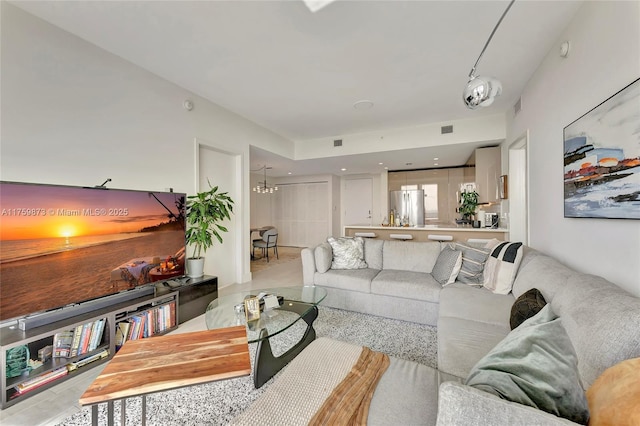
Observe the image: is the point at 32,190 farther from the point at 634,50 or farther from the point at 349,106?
the point at 634,50

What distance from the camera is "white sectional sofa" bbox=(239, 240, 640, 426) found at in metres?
0.66

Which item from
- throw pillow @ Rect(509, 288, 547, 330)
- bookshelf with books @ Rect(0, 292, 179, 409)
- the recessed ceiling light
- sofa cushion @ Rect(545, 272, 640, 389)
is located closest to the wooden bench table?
bookshelf with books @ Rect(0, 292, 179, 409)

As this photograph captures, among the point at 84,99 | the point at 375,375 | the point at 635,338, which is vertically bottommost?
the point at 375,375

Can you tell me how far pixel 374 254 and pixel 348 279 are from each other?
0.60 m

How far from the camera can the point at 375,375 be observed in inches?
47.5

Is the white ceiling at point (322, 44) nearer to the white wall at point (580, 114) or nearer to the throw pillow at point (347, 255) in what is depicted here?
the white wall at point (580, 114)

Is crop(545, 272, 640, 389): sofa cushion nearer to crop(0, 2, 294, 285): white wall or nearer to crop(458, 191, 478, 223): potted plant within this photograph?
crop(0, 2, 294, 285): white wall

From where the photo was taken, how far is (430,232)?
4855 mm

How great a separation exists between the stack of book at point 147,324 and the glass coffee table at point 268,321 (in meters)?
0.61

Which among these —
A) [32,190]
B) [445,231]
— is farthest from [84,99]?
[445,231]

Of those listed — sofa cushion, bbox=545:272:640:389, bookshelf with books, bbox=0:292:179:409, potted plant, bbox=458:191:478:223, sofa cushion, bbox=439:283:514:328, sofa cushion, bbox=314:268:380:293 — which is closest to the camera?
sofa cushion, bbox=545:272:640:389

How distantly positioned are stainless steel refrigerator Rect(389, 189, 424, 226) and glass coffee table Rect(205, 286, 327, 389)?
5.22m

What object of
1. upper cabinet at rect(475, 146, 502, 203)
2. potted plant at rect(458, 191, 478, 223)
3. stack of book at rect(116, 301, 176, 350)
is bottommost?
stack of book at rect(116, 301, 176, 350)

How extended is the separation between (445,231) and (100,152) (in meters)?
5.00
